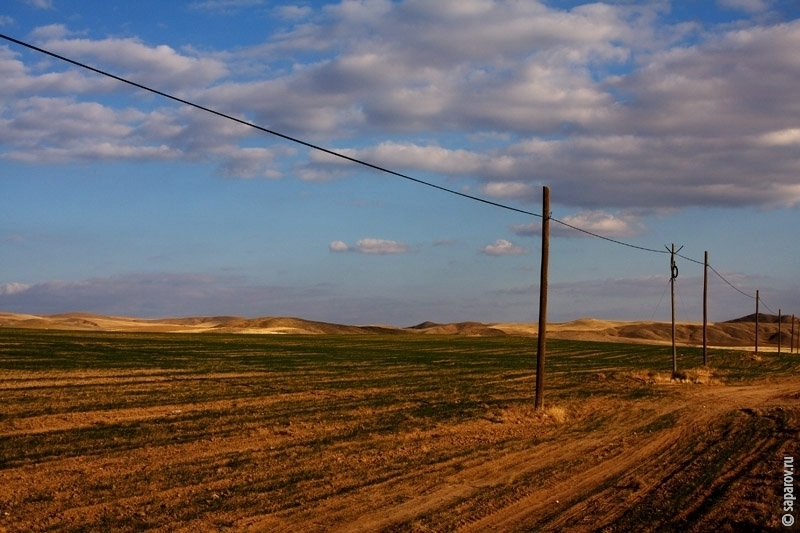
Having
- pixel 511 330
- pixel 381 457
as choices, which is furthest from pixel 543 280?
pixel 511 330

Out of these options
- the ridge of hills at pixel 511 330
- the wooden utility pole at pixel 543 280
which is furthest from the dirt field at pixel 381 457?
the ridge of hills at pixel 511 330

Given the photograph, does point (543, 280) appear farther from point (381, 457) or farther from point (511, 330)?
point (511, 330)

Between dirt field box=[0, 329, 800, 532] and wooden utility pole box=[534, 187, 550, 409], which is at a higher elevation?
wooden utility pole box=[534, 187, 550, 409]

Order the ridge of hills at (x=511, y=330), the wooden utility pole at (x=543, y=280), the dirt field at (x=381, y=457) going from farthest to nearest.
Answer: the ridge of hills at (x=511, y=330) < the wooden utility pole at (x=543, y=280) < the dirt field at (x=381, y=457)

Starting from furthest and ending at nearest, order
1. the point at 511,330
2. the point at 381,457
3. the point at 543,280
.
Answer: the point at 511,330, the point at 543,280, the point at 381,457

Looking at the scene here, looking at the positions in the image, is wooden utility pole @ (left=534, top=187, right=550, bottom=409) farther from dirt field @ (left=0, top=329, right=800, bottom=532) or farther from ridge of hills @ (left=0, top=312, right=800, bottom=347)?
ridge of hills @ (left=0, top=312, right=800, bottom=347)

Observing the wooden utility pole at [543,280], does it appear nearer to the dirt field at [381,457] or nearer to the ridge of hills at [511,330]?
the dirt field at [381,457]

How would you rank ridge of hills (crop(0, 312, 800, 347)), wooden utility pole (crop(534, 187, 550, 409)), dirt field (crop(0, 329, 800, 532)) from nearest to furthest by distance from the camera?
dirt field (crop(0, 329, 800, 532)), wooden utility pole (crop(534, 187, 550, 409)), ridge of hills (crop(0, 312, 800, 347))

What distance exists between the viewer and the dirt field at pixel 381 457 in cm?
1202

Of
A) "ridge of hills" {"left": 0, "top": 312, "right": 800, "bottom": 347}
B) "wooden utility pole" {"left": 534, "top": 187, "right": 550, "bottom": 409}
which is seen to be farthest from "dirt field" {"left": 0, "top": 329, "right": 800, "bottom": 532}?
"ridge of hills" {"left": 0, "top": 312, "right": 800, "bottom": 347}

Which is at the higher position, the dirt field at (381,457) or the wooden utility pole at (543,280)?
the wooden utility pole at (543,280)

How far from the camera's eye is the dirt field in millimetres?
12016

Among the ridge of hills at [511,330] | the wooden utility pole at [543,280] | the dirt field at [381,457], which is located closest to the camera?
the dirt field at [381,457]

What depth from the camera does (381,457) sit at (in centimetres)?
1706
